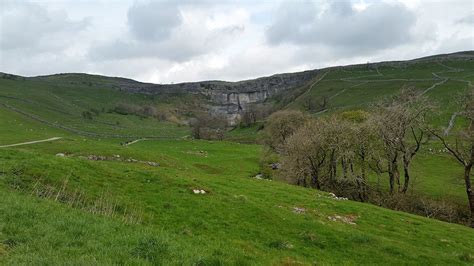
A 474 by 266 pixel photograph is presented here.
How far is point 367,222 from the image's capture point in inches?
1083

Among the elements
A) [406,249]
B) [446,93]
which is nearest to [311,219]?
[406,249]

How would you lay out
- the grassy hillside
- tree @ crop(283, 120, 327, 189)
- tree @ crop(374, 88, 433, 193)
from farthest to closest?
tree @ crop(283, 120, 327, 189), tree @ crop(374, 88, 433, 193), the grassy hillside

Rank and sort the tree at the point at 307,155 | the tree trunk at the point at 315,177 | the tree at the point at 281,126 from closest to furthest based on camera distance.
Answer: the tree at the point at 307,155 → the tree trunk at the point at 315,177 → the tree at the point at 281,126

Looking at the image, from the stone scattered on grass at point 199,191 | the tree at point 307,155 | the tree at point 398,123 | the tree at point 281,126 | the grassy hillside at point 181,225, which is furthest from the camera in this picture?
the tree at point 281,126

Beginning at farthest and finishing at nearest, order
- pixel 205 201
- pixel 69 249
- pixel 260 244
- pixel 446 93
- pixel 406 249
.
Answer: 1. pixel 446 93
2. pixel 205 201
3. pixel 406 249
4. pixel 260 244
5. pixel 69 249

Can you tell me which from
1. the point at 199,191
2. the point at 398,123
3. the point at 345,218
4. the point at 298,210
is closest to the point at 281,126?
the point at 398,123

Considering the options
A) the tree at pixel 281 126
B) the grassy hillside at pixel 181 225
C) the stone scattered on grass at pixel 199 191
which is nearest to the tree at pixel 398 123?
the grassy hillside at pixel 181 225

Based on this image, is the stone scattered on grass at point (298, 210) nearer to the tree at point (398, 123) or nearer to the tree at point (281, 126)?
the tree at point (398, 123)

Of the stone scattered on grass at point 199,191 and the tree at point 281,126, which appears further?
the tree at point 281,126

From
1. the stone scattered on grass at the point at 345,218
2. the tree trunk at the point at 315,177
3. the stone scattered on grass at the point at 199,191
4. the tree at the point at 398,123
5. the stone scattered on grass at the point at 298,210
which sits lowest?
the tree trunk at the point at 315,177

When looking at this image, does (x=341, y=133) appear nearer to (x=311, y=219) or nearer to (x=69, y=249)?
(x=311, y=219)

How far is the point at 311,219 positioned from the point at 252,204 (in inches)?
148

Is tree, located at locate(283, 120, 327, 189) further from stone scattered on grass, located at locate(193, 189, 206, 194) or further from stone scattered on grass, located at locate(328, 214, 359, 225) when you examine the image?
stone scattered on grass, located at locate(193, 189, 206, 194)

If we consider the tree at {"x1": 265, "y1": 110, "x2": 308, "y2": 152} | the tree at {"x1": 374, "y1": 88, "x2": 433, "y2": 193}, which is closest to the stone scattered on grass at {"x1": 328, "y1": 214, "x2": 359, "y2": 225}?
the tree at {"x1": 374, "y1": 88, "x2": 433, "y2": 193}
